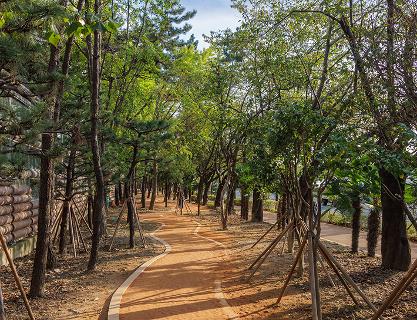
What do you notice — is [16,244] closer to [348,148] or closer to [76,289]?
[76,289]

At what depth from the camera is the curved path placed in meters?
6.67

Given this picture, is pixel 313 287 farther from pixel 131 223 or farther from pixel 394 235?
pixel 131 223

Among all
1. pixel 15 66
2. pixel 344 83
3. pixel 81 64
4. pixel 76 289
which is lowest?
pixel 76 289

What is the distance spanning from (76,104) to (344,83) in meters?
5.59

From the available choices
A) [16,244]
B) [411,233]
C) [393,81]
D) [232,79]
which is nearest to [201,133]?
[232,79]

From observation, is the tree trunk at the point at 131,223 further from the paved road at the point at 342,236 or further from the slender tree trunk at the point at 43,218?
the paved road at the point at 342,236

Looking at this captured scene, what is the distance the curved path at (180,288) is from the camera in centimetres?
667

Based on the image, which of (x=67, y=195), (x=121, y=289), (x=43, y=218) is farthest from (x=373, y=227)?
(x=43, y=218)

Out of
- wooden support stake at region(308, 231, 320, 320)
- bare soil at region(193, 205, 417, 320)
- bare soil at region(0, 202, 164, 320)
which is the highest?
wooden support stake at region(308, 231, 320, 320)

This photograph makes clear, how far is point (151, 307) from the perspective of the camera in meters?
6.90

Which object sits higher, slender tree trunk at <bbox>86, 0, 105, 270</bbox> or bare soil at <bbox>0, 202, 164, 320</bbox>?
slender tree trunk at <bbox>86, 0, 105, 270</bbox>

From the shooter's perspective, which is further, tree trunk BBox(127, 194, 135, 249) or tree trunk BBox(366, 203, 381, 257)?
tree trunk BBox(127, 194, 135, 249)

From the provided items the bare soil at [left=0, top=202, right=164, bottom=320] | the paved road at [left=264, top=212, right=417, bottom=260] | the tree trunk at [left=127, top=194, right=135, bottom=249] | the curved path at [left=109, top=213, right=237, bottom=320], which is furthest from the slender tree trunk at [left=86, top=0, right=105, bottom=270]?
the paved road at [left=264, top=212, right=417, bottom=260]

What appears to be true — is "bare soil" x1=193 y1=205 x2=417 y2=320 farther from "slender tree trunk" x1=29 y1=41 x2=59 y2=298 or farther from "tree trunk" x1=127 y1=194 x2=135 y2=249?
"slender tree trunk" x1=29 y1=41 x2=59 y2=298
